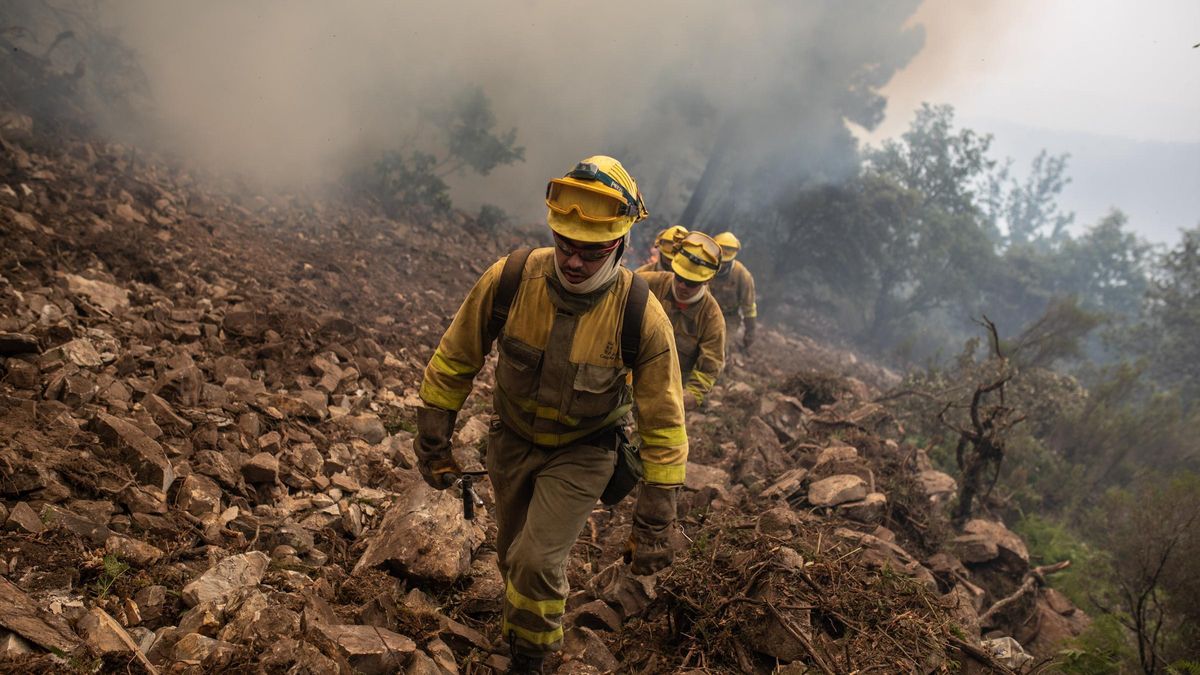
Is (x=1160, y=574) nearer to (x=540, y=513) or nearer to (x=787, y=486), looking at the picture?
(x=787, y=486)

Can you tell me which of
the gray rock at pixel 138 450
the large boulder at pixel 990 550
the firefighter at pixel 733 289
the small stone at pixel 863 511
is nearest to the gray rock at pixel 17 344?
the gray rock at pixel 138 450

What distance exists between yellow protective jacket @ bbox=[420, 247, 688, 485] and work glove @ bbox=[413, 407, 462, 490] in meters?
0.13

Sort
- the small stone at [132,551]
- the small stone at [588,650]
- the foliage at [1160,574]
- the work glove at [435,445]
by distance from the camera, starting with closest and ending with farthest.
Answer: the small stone at [132,551], the work glove at [435,445], the small stone at [588,650], the foliage at [1160,574]

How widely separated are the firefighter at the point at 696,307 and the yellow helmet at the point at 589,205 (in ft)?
7.40

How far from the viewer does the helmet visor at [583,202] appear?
2.10 metres

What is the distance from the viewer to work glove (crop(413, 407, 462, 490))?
244 cm

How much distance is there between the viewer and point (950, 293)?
23.1 meters

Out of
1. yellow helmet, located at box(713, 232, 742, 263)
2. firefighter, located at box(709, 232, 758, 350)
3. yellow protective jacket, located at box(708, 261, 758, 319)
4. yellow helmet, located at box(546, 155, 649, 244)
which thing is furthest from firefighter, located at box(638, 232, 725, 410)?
yellow helmet, located at box(546, 155, 649, 244)

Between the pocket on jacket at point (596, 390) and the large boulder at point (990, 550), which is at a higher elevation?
the pocket on jacket at point (596, 390)

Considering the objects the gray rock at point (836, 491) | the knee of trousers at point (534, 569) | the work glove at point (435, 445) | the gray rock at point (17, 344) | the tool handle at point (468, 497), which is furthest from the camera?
the gray rock at point (836, 491)

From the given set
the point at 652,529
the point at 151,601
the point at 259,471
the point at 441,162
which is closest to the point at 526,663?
the point at 652,529

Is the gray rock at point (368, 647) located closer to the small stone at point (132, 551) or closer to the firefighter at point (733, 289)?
the small stone at point (132, 551)

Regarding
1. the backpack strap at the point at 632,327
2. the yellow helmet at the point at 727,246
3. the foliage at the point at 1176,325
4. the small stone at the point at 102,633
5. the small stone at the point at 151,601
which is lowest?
the small stone at the point at 151,601

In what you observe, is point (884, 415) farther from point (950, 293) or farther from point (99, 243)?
point (950, 293)
